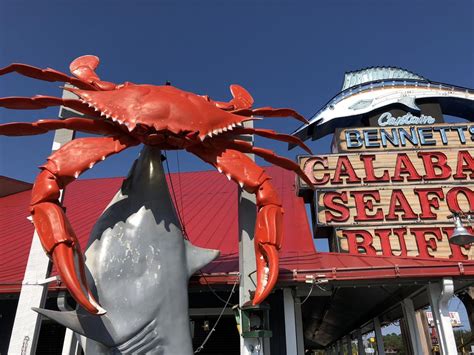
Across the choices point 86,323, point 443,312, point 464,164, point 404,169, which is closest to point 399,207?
point 404,169

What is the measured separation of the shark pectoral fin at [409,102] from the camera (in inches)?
468

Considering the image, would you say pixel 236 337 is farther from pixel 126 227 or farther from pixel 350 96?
pixel 350 96

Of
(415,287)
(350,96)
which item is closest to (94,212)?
(415,287)

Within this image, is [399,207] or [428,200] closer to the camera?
[399,207]

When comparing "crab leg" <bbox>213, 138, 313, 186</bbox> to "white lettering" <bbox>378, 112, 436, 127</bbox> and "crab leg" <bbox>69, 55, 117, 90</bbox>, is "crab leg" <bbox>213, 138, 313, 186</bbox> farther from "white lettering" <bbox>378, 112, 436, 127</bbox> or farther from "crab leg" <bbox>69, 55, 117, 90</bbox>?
"white lettering" <bbox>378, 112, 436, 127</bbox>

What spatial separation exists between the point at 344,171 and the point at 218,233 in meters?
4.00

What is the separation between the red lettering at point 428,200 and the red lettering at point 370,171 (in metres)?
0.82

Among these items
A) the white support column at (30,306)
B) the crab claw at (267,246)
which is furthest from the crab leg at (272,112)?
the white support column at (30,306)

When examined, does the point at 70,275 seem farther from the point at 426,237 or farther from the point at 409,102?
the point at 409,102

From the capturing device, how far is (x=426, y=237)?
30.8 ft

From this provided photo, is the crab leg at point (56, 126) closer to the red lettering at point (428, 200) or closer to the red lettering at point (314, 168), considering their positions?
the red lettering at point (314, 168)

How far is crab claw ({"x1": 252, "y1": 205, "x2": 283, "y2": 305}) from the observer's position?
3779mm

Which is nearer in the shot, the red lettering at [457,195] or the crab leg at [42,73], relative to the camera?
the crab leg at [42,73]

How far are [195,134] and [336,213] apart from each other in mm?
6617
